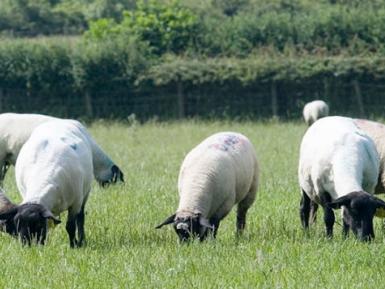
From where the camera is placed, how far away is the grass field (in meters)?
9.68

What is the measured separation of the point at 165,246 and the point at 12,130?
627cm

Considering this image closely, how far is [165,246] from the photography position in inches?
460

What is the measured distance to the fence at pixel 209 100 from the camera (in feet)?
125

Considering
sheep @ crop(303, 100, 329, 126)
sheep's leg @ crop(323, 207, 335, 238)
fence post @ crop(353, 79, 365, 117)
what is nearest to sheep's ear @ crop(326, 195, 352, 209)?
sheep's leg @ crop(323, 207, 335, 238)

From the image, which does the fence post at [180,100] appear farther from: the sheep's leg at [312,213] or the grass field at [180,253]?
the sheep's leg at [312,213]

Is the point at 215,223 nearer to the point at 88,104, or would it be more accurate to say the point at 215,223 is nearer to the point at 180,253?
the point at 180,253

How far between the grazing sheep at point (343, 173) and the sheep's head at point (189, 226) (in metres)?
1.33

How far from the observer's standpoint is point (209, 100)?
3869 centimetres

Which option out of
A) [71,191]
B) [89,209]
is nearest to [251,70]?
[89,209]

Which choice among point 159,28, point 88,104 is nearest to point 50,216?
point 88,104

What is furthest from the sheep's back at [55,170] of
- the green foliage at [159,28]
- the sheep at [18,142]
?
the green foliage at [159,28]

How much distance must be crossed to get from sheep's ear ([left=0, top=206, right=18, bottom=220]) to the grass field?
272 millimetres

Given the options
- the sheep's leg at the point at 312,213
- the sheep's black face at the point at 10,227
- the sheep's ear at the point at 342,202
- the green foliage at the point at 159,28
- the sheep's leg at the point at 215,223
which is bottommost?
the green foliage at the point at 159,28

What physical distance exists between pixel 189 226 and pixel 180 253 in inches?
34.3
